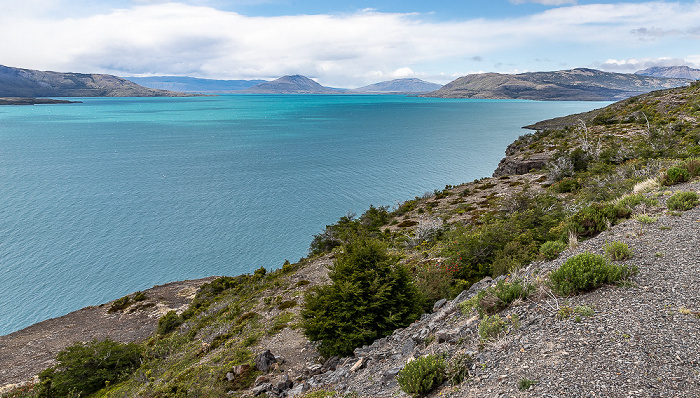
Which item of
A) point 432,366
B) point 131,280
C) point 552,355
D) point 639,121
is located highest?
point 639,121

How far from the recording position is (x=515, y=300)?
29.7 feet

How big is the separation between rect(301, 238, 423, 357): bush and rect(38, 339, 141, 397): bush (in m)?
13.0

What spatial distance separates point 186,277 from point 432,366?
36228mm

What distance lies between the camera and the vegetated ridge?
6.49m

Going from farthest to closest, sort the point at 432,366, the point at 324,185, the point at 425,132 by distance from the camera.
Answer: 1. the point at 425,132
2. the point at 324,185
3. the point at 432,366

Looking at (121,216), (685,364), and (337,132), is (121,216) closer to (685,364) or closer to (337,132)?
(685,364)

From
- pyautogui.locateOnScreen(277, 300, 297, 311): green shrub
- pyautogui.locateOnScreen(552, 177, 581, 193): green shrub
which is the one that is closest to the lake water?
pyautogui.locateOnScreen(277, 300, 297, 311): green shrub

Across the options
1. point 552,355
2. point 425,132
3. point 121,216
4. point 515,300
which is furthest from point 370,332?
point 425,132

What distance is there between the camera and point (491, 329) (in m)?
8.03

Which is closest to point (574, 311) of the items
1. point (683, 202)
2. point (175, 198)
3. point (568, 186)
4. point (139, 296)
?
point (683, 202)

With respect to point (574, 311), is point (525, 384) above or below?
below

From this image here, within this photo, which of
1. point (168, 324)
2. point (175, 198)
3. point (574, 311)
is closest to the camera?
point (574, 311)

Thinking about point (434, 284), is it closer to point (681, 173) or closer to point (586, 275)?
point (586, 275)

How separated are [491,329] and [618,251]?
15.3 feet
